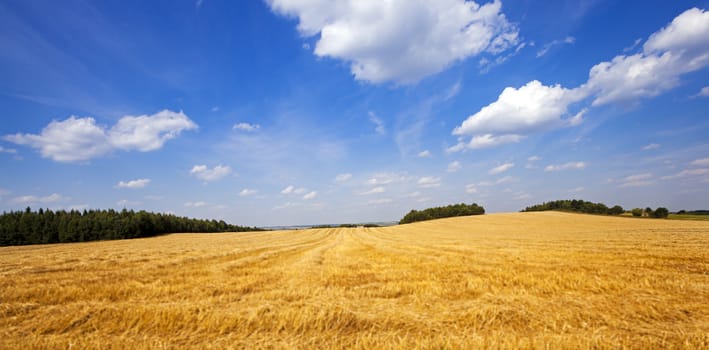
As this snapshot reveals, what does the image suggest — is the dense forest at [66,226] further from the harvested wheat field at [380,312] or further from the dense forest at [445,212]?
the dense forest at [445,212]

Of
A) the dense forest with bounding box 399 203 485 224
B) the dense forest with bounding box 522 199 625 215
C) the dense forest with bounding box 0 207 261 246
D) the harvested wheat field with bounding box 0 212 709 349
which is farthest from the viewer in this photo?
the dense forest with bounding box 399 203 485 224

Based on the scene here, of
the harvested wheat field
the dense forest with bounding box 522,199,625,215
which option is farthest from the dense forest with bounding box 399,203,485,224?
the harvested wheat field

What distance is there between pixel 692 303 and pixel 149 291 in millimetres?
11053

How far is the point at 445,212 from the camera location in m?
118

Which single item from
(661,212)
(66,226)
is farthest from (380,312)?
(661,212)

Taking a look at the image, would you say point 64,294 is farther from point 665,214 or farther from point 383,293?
point 665,214

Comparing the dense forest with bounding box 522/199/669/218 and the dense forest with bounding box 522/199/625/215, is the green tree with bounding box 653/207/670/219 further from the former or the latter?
the dense forest with bounding box 522/199/625/215

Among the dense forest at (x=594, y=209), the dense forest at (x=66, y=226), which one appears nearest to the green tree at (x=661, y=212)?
the dense forest at (x=594, y=209)

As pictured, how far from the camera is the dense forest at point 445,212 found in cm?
11500

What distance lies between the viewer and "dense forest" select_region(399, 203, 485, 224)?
115 m

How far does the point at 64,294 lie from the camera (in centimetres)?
686

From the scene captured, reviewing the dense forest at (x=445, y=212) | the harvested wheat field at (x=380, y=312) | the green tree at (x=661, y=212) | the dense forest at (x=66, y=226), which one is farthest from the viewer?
the dense forest at (x=445, y=212)

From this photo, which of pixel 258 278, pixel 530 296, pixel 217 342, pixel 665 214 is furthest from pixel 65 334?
pixel 665 214

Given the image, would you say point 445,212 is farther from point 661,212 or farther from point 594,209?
point 661,212
